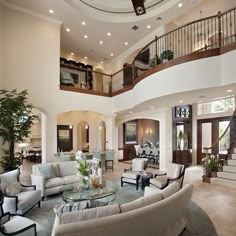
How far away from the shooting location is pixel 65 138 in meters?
14.0

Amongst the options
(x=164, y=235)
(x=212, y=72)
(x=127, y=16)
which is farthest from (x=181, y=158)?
(x=164, y=235)

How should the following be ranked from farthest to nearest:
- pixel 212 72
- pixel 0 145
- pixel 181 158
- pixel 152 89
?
pixel 181 158
pixel 0 145
pixel 152 89
pixel 212 72

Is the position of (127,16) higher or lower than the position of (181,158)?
higher

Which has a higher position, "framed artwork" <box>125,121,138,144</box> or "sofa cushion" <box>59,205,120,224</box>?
"framed artwork" <box>125,121,138,144</box>

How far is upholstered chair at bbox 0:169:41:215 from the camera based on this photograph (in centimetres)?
387

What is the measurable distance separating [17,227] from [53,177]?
10.0 feet

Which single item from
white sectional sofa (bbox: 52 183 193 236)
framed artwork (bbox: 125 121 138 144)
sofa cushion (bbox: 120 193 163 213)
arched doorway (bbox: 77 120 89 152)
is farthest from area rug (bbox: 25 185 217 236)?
arched doorway (bbox: 77 120 89 152)

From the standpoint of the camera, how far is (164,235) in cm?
301

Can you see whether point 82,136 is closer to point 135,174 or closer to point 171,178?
point 135,174

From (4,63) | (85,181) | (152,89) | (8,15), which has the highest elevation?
(8,15)

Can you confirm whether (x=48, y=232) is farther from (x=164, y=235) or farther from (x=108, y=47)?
(x=108, y=47)

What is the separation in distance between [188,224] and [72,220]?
269cm

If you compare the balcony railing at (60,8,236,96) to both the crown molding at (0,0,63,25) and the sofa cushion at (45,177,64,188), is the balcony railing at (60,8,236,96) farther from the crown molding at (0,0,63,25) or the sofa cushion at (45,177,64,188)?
the sofa cushion at (45,177,64,188)

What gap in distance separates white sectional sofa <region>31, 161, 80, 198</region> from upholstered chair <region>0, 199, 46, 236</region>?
73.1 inches
